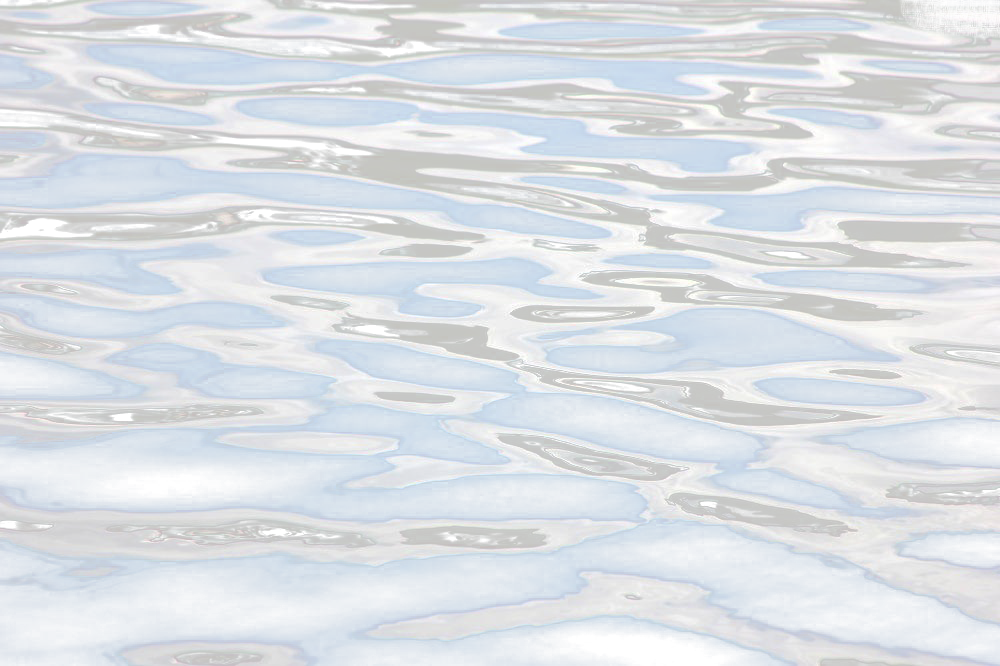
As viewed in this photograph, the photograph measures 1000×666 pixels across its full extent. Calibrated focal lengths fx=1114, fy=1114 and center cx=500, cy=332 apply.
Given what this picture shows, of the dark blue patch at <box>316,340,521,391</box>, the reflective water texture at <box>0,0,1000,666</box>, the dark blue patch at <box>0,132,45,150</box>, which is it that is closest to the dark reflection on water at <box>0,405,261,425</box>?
the reflective water texture at <box>0,0,1000,666</box>

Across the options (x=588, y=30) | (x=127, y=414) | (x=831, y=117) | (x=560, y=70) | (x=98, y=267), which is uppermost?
(x=588, y=30)

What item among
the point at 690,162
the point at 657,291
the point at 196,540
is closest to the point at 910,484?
the point at 657,291

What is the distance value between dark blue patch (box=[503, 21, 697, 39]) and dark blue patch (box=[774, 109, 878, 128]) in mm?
891

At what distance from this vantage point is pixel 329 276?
103 inches

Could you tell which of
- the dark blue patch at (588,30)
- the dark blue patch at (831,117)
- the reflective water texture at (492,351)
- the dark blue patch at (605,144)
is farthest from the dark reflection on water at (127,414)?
the dark blue patch at (588,30)

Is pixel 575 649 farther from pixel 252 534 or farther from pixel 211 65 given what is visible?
A: pixel 211 65

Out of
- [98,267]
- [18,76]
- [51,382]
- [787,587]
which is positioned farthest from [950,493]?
[18,76]

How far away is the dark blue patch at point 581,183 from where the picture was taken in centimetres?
317

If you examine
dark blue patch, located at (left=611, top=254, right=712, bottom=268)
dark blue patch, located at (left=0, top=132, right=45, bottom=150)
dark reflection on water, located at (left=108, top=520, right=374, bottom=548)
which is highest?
dark blue patch, located at (left=0, top=132, right=45, bottom=150)

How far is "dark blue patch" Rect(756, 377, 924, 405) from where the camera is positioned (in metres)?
2.10

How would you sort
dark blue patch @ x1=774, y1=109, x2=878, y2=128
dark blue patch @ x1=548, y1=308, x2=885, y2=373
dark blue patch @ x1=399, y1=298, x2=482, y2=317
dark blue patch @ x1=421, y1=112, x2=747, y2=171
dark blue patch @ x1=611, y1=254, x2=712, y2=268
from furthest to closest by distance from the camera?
dark blue patch @ x1=774, y1=109, x2=878, y2=128 → dark blue patch @ x1=421, y1=112, x2=747, y2=171 → dark blue patch @ x1=611, y1=254, x2=712, y2=268 → dark blue patch @ x1=399, y1=298, x2=482, y2=317 → dark blue patch @ x1=548, y1=308, x2=885, y2=373

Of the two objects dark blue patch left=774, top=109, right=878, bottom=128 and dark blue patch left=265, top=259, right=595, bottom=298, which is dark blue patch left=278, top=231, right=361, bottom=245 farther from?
dark blue patch left=774, top=109, right=878, bottom=128

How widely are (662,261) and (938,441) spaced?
3.03 ft

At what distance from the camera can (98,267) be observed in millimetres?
2584
